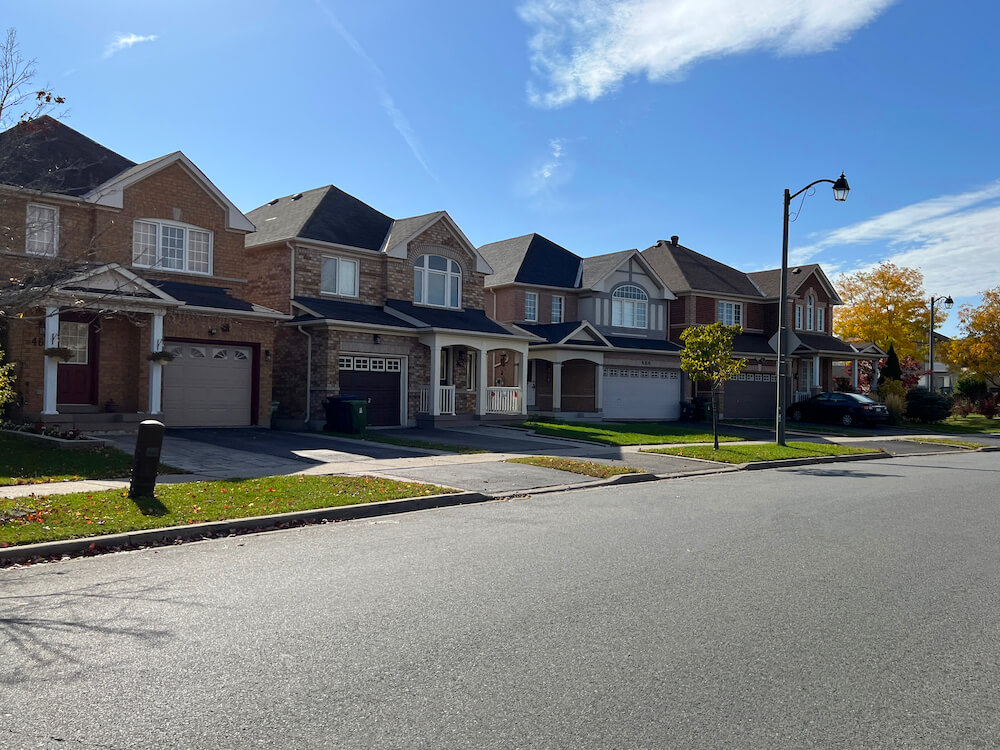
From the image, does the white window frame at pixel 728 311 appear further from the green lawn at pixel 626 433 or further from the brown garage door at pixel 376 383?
the brown garage door at pixel 376 383

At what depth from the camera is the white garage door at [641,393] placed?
Result: 36.4 m

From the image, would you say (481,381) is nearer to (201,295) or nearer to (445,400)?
(445,400)

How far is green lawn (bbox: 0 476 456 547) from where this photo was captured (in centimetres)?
948

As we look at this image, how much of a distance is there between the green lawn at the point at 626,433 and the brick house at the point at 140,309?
8812 mm

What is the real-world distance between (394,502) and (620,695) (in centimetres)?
761

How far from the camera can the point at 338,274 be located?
2802 centimetres

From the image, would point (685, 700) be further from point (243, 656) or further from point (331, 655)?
point (243, 656)

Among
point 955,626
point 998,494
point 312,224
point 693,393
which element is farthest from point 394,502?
point 693,393

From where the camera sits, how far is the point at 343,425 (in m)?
24.1

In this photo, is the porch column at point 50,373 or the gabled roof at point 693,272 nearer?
the porch column at point 50,373

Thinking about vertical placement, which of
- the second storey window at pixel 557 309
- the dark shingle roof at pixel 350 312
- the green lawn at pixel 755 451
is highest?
the second storey window at pixel 557 309

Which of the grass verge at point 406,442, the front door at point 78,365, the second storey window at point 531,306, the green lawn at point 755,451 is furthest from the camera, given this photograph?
the second storey window at point 531,306

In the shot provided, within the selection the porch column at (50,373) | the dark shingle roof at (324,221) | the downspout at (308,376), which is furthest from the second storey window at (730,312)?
the porch column at (50,373)

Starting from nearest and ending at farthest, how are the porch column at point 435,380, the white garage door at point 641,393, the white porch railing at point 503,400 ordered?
the porch column at point 435,380 < the white porch railing at point 503,400 < the white garage door at point 641,393
